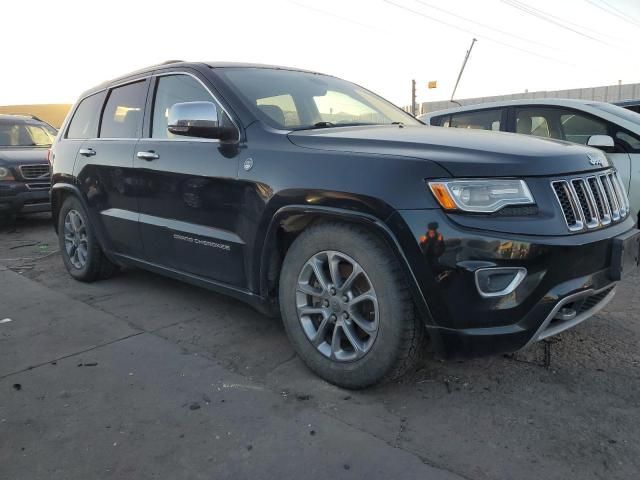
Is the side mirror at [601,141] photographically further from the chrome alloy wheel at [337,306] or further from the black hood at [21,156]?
the black hood at [21,156]

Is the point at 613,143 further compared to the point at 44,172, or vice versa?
the point at 44,172

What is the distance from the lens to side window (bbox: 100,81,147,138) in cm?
409

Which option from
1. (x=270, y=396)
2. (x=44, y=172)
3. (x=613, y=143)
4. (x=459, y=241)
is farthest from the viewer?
(x=44, y=172)

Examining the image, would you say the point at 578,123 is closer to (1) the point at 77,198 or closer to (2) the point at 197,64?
(2) the point at 197,64

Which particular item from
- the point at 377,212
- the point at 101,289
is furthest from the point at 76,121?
the point at 377,212

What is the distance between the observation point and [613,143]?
16.4 feet

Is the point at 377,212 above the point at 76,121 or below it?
below

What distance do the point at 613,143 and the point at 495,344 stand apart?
3.57 m

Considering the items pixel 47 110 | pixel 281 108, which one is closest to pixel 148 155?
pixel 281 108

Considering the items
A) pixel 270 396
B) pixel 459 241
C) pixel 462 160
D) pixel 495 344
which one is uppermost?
pixel 462 160

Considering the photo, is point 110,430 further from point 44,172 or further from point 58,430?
point 44,172

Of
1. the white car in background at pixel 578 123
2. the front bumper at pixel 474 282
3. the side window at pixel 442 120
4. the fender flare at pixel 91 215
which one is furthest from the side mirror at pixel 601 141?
the fender flare at pixel 91 215

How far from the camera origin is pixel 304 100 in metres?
3.63

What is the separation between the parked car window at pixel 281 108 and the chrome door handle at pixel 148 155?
898mm
